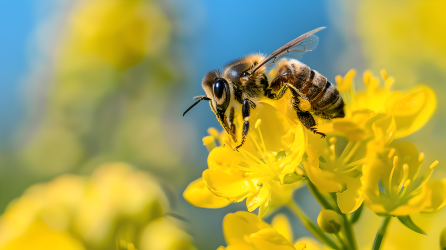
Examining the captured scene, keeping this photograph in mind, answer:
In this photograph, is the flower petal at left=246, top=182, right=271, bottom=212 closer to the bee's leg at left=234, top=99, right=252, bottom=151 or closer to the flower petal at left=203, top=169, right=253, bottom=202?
the flower petal at left=203, top=169, right=253, bottom=202

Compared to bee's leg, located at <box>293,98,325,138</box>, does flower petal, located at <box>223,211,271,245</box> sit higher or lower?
lower

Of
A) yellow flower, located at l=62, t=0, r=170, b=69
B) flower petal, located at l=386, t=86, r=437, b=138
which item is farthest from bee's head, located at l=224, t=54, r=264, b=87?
yellow flower, located at l=62, t=0, r=170, b=69

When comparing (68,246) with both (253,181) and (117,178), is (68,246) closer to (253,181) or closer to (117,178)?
(117,178)

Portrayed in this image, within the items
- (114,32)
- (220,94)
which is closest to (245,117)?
(220,94)

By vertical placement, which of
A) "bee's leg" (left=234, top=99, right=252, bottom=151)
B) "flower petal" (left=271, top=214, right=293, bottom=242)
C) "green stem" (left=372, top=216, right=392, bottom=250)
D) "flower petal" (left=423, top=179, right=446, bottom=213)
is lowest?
"flower petal" (left=271, top=214, right=293, bottom=242)

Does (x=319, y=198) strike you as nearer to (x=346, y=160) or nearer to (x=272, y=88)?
(x=346, y=160)

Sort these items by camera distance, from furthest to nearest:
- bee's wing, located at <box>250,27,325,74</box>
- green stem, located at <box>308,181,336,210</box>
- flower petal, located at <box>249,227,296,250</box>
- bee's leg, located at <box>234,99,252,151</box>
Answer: bee's wing, located at <box>250,27,325,74</box>, bee's leg, located at <box>234,99,252,151</box>, green stem, located at <box>308,181,336,210</box>, flower petal, located at <box>249,227,296,250</box>

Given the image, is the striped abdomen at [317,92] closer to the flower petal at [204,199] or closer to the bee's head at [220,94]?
the bee's head at [220,94]
